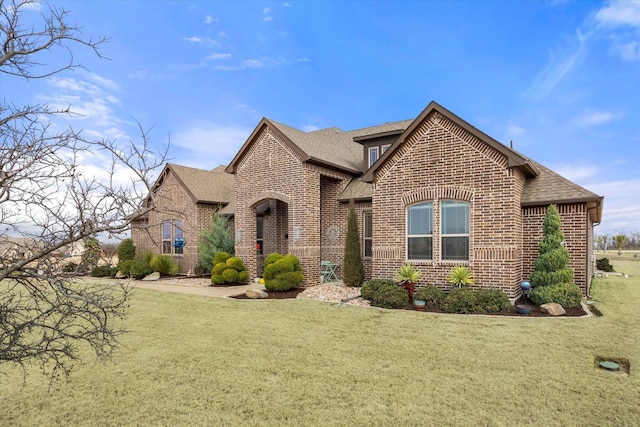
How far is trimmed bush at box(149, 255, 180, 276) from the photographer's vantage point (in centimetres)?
1895

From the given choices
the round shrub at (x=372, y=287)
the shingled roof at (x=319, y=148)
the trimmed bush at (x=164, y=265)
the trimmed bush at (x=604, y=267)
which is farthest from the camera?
the trimmed bush at (x=604, y=267)

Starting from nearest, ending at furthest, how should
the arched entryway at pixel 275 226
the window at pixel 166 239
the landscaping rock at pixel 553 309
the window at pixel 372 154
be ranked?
1. the landscaping rock at pixel 553 309
2. the window at pixel 372 154
3. the arched entryway at pixel 275 226
4. the window at pixel 166 239

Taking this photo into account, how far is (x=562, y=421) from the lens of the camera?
159 inches

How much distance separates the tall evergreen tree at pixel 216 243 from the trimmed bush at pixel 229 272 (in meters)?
2.09

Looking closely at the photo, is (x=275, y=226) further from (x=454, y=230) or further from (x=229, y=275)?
(x=454, y=230)

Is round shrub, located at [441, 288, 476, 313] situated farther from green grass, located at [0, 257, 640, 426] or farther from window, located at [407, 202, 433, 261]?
window, located at [407, 202, 433, 261]

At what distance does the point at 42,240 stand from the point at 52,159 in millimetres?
683

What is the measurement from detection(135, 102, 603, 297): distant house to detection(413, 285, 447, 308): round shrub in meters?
0.90

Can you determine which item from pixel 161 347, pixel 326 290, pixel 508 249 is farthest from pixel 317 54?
pixel 161 347

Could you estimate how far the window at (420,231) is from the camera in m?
11.5

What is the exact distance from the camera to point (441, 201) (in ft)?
37.4

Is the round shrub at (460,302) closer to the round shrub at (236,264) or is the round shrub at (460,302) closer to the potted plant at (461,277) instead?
the potted plant at (461,277)

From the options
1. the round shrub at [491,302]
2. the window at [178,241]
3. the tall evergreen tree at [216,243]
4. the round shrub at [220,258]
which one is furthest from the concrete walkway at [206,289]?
the round shrub at [491,302]

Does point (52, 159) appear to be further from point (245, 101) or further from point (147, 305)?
point (245, 101)
